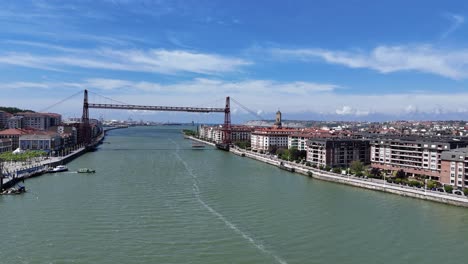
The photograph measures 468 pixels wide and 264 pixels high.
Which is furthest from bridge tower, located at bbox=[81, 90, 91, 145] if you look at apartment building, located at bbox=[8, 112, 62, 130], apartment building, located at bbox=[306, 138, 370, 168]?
apartment building, located at bbox=[306, 138, 370, 168]

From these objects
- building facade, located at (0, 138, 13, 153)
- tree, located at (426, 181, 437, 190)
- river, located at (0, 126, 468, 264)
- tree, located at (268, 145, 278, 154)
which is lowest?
river, located at (0, 126, 468, 264)

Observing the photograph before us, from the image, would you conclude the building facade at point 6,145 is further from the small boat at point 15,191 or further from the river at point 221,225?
the small boat at point 15,191

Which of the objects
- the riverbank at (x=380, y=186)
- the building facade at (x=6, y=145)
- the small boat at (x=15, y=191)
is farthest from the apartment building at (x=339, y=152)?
the building facade at (x=6, y=145)

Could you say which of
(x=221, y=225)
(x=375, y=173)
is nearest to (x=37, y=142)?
(x=375, y=173)

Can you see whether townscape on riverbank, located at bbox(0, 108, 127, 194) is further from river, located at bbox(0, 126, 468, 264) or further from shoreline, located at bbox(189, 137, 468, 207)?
shoreline, located at bbox(189, 137, 468, 207)

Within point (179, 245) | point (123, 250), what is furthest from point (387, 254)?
point (123, 250)

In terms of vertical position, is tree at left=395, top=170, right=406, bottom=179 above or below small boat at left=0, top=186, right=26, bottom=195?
above

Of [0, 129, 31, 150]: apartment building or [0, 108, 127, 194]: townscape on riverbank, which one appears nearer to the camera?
[0, 108, 127, 194]: townscape on riverbank
